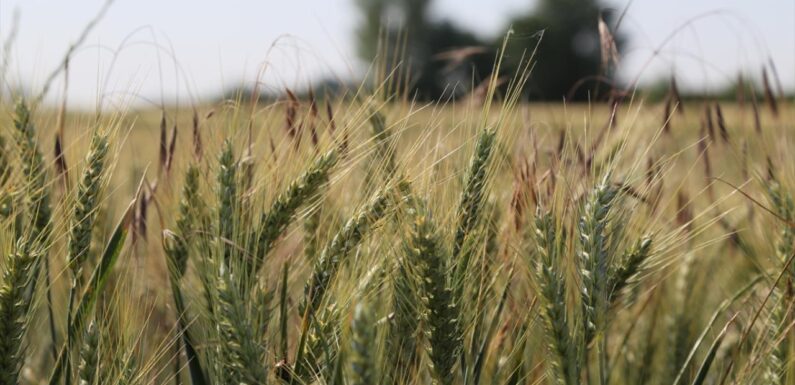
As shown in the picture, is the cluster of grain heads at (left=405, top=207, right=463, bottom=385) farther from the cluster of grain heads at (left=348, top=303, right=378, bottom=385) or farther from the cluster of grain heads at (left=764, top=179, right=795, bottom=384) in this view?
the cluster of grain heads at (left=764, top=179, right=795, bottom=384)

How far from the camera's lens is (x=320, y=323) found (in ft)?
4.99

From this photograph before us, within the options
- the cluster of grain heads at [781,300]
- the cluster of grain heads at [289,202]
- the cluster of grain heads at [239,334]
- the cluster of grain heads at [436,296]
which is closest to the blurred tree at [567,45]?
the cluster of grain heads at [781,300]

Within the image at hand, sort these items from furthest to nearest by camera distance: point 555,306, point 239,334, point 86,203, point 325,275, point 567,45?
1. point 567,45
2. point 86,203
3. point 325,275
4. point 555,306
5. point 239,334

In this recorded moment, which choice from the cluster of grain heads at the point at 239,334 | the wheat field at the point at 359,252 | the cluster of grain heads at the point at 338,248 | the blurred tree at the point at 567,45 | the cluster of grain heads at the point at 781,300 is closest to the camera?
the cluster of grain heads at the point at 239,334

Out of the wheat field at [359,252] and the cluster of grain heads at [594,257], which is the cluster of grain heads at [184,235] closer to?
the wheat field at [359,252]

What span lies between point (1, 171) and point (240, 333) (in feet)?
3.17

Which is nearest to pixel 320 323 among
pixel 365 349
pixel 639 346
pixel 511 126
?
pixel 365 349

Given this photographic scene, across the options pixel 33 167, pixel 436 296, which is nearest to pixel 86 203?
pixel 33 167

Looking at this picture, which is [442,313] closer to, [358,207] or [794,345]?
[358,207]

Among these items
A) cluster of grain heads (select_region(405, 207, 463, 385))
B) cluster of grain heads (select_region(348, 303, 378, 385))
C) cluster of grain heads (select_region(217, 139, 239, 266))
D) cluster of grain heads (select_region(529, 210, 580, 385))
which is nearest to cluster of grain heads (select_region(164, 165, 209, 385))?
cluster of grain heads (select_region(217, 139, 239, 266))

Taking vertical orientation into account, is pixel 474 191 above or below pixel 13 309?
above

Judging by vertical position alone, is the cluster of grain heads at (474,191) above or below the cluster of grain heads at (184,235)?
above

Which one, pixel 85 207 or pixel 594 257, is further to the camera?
pixel 85 207

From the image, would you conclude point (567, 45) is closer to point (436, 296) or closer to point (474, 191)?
point (474, 191)
